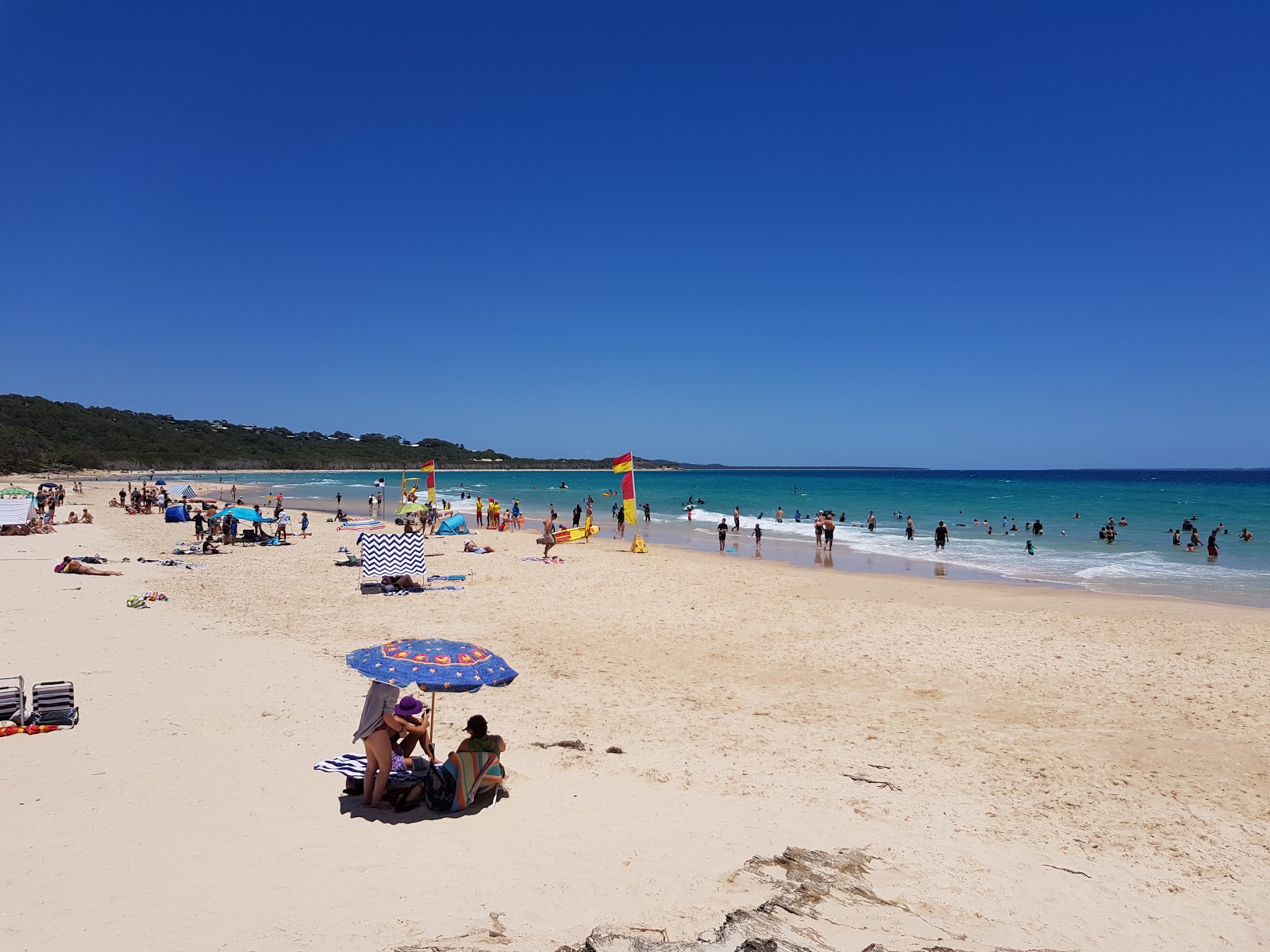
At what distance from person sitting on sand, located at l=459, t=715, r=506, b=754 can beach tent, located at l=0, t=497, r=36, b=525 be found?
25056 millimetres

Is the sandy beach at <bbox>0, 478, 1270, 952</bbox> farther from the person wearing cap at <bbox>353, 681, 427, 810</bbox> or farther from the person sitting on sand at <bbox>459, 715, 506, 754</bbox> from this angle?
the person sitting on sand at <bbox>459, 715, 506, 754</bbox>

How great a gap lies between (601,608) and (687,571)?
5.70 m

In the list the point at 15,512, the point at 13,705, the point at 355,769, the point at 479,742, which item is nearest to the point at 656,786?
the point at 479,742

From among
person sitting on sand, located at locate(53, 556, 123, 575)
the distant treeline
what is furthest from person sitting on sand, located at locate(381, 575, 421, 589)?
the distant treeline

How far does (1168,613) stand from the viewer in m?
14.3

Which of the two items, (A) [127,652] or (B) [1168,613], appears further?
(B) [1168,613]

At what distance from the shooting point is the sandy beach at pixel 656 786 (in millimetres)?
4117

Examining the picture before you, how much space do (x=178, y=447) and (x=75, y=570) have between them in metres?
123

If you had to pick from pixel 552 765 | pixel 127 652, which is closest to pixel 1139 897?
pixel 552 765

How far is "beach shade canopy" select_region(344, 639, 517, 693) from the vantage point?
5520 millimetres

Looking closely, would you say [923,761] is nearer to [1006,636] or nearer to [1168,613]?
[1006,636]

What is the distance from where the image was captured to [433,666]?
18.7ft

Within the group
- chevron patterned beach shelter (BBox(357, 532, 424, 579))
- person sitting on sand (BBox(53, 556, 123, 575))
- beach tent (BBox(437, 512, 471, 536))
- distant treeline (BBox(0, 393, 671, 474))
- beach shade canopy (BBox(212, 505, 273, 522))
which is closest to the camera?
chevron patterned beach shelter (BBox(357, 532, 424, 579))

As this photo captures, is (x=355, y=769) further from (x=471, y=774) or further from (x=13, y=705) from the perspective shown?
(x=13, y=705)
